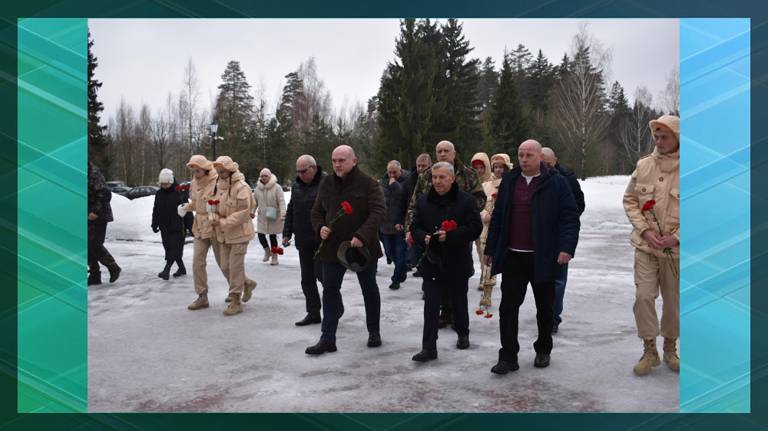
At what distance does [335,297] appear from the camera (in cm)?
580

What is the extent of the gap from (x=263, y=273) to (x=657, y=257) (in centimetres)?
693

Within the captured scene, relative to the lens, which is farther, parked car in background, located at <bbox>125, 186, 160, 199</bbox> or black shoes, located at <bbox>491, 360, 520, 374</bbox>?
parked car in background, located at <bbox>125, 186, 160, 199</bbox>

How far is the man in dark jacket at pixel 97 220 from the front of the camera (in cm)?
905

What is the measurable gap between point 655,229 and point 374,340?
263 centimetres

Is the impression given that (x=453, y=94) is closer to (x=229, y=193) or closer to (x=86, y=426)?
(x=229, y=193)

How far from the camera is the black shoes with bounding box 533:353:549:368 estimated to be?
5191mm

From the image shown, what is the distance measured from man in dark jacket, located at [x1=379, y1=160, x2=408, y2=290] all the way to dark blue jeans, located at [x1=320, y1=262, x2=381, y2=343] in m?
3.02

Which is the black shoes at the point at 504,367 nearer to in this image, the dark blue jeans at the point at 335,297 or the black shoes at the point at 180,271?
the dark blue jeans at the point at 335,297

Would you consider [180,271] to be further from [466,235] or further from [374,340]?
[466,235]

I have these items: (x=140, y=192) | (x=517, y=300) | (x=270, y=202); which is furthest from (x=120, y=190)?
(x=517, y=300)

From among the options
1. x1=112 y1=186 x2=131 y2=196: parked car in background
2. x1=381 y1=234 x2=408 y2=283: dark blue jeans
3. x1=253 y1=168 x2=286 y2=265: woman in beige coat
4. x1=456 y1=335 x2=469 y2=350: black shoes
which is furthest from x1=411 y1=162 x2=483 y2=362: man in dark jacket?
x1=112 y1=186 x2=131 y2=196: parked car in background

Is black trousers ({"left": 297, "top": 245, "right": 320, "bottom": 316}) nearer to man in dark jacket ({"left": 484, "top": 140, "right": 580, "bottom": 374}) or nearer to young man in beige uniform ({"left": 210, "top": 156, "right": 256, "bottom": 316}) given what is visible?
young man in beige uniform ({"left": 210, "top": 156, "right": 256, "bottom": 316})

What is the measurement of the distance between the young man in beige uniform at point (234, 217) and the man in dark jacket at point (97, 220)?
2643 mm
